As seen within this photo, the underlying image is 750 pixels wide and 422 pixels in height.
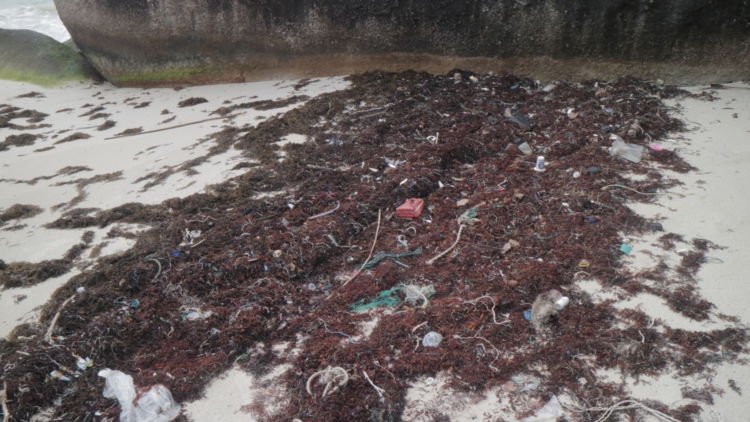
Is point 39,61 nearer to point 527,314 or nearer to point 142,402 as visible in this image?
point 142,402

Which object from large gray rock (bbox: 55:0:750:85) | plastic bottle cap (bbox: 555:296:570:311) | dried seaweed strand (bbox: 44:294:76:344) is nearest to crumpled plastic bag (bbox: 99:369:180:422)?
dried seaweed strand (bbox: 44:294:76:344)

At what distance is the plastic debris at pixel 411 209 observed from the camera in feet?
11.4

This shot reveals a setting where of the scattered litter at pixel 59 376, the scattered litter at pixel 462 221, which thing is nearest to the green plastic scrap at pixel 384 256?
the scattered litter at pixel 462 221

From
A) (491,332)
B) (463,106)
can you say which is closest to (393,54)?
(463,106)

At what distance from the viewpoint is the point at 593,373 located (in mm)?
2195

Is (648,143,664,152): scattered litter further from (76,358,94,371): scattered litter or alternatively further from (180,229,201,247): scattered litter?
(76,358,94,371): scattered litter

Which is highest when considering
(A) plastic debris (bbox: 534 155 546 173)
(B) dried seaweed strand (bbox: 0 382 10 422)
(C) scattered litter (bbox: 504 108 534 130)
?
(C) scattered litter (bbox: 504 108 534 130)

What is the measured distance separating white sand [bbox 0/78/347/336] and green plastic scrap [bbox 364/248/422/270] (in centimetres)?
183

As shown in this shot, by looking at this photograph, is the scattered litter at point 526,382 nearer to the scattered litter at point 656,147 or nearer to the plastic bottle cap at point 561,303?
the plastic bottle cap at point 561,303

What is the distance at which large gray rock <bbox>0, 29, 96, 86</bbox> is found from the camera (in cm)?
823

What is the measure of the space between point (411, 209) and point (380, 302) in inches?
36.3

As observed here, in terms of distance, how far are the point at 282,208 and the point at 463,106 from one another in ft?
7.98

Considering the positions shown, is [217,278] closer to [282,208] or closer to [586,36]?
[282,208]

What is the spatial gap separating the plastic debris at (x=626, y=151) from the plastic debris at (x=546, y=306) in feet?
5.94
